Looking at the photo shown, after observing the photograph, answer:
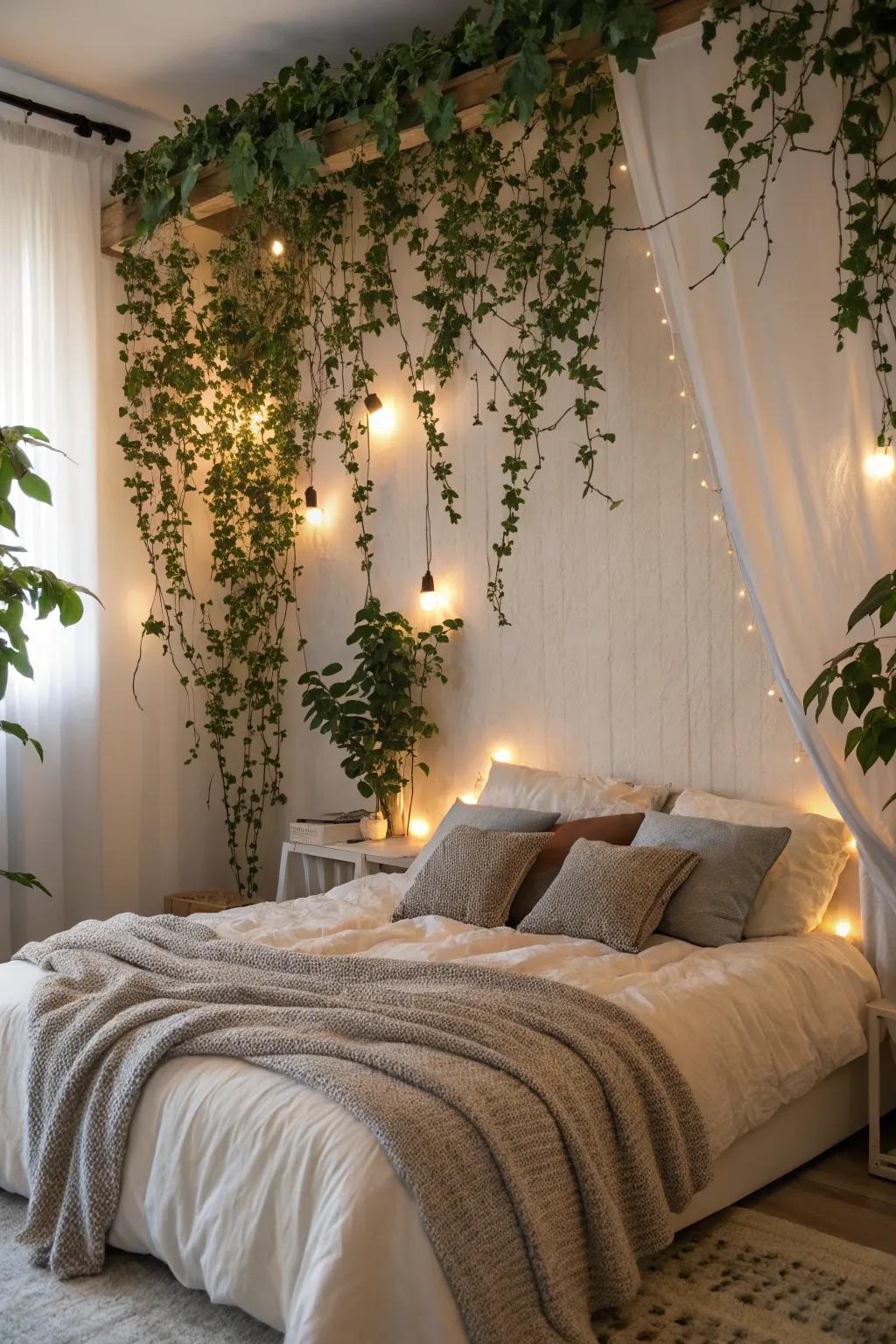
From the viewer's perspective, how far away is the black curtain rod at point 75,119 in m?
4.68

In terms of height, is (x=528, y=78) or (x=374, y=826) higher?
(x=528, y=78)

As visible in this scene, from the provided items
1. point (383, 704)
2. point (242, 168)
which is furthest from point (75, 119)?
point (383, 704)

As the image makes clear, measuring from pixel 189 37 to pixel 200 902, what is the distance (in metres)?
3.05

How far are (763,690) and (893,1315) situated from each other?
1.87 metres

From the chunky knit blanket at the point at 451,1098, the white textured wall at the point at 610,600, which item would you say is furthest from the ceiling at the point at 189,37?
the chunky knit blanket at the point at 451,1098

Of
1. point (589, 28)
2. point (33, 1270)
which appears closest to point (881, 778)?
point (589, 28)

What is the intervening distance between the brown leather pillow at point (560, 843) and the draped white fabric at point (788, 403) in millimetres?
705

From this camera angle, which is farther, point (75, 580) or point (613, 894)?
point (75, 580)

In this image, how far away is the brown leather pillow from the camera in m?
3.81

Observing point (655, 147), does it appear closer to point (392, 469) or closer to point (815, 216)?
point (815, 216)

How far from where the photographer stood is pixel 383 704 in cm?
480

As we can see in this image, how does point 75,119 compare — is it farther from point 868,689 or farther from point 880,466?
point 868,689

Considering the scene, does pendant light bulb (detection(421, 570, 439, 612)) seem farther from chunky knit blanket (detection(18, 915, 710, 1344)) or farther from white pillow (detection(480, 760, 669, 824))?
chunky knit blanket (detection(18, 915, 710, 1344))

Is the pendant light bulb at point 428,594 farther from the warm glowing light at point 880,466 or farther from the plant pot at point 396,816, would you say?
Answer: the warm glowing light at point 880,466
